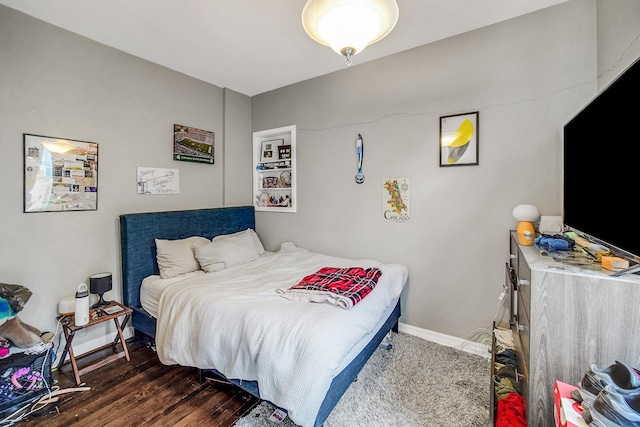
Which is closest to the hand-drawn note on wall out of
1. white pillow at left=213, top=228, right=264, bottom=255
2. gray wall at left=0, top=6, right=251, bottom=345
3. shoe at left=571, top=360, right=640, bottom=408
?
gray wall at left=0, top=6, right=251, bottom=345

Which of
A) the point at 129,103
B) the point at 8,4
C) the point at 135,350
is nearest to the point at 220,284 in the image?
the point at 135,350

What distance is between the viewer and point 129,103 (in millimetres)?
2576

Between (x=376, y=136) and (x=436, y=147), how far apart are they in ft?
1.96

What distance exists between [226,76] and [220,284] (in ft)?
7.62

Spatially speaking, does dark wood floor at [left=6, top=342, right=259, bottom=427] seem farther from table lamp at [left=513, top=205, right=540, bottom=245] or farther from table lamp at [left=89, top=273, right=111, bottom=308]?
table lamp at [left=513, top=205, right=540, bottom=245]

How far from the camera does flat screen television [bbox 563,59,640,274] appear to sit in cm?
92

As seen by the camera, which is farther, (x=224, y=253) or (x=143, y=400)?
(x=224, y=253)

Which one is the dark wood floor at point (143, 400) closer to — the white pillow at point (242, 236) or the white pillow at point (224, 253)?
the white pillow at point (224, 253)

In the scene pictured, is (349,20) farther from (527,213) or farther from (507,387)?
(507,387)

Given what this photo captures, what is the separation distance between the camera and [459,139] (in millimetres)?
2336

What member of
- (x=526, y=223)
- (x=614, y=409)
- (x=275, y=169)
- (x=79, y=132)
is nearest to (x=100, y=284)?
(x=79, y=132)

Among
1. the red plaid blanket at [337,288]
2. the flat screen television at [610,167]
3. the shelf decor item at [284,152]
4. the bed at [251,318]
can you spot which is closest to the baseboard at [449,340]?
the bed at [251,318]

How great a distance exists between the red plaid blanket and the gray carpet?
64 cm

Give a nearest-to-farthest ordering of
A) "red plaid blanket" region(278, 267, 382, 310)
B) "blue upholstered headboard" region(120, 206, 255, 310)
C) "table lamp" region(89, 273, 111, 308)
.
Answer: "red plaid blanket" region(278, 267, 382, 310), "table lamp" region(89, 273, 111, 308), "blue upholstered headboard" region(120, 206, 255, 310)
